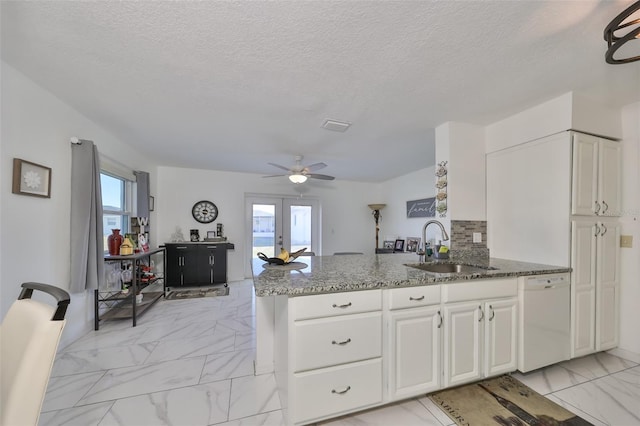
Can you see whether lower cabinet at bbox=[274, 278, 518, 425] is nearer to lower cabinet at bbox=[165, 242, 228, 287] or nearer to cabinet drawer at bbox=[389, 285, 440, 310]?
cabinet drawer at bbox=[389, 285, 440, 310]

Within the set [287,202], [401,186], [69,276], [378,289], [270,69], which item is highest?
[270,69]

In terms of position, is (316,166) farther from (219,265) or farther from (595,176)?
(219,265)

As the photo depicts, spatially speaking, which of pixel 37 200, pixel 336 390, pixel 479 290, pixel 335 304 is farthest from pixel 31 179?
pixel 479 290

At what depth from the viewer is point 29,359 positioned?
765 mm

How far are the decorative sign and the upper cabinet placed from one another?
7.68 feet

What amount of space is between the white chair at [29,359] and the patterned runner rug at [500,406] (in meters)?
2.03

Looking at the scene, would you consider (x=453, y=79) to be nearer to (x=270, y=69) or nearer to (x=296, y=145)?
(x=270, y=69)

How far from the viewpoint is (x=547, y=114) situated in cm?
219

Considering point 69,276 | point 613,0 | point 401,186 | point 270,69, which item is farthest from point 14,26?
point 401,186

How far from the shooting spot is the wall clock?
503 cm

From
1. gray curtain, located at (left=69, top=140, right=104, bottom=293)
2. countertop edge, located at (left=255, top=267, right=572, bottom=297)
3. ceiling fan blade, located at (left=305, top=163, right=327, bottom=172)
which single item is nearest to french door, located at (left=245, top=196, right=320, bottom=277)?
ceiling fan blade, located at (left=305, top=163, right=327, bottom=172)

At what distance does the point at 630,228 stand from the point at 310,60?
3162 mm

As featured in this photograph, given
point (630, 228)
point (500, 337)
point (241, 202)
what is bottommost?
point (500, 337)

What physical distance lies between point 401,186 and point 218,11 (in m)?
4.93
